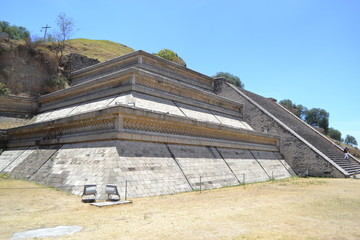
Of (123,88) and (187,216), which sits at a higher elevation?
(123,88)

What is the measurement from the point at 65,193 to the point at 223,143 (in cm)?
783

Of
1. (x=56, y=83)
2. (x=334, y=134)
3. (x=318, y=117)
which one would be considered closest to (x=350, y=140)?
(x=334, y=134)

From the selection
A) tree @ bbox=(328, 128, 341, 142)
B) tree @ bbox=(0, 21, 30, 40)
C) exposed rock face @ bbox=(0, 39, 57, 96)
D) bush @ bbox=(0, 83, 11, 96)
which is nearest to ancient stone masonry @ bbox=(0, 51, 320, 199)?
bush @ bbox=(0, 83, 11, 96)

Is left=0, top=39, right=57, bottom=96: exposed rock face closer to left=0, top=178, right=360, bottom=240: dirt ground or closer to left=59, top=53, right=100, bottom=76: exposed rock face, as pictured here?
left=59, top=53, right=100, bottom=76: exposed rock face

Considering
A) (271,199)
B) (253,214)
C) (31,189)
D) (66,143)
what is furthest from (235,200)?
(66,143)

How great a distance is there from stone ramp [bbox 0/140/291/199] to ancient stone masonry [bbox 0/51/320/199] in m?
0.04

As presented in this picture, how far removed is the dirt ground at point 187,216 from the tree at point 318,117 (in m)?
51.4

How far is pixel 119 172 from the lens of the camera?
763cm

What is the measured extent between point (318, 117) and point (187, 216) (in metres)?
57.0

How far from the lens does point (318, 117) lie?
181ft

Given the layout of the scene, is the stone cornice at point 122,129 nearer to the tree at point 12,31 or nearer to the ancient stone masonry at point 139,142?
the ancient stone masonry at point 139,142

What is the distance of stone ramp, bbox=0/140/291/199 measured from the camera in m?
7.70

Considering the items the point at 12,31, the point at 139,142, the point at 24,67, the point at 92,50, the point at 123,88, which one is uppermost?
the point at 12,31

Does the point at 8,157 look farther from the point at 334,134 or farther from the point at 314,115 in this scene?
the point at 334,134
